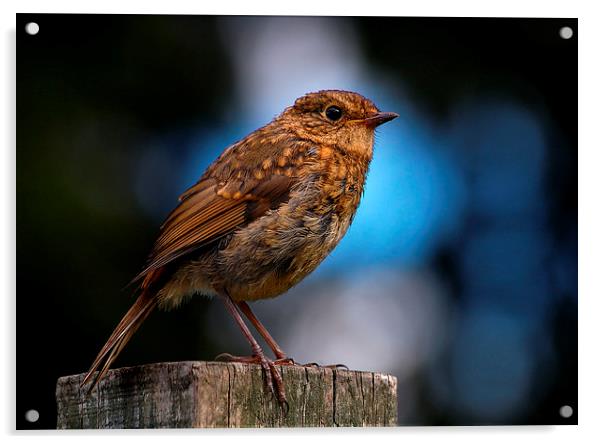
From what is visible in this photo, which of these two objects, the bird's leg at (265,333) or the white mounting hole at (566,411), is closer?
the bird's leg at (265,333)

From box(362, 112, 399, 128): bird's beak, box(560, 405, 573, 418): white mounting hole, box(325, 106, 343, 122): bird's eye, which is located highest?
box(325, 106, 343, 122): bird's eye

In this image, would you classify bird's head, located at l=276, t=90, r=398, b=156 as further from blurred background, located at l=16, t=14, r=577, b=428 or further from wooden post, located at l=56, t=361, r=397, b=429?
wooden post, located at l=56, t=361, r=397, b=429

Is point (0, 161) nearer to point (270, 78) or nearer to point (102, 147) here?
point (102, 147)

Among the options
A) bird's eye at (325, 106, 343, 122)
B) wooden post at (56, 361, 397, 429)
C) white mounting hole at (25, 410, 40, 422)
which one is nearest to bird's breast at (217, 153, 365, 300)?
bird's eye at (325, 106, 343, 122)

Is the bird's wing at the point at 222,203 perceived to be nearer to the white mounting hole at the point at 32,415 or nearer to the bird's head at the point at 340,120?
the bird's head at the point at 340,120

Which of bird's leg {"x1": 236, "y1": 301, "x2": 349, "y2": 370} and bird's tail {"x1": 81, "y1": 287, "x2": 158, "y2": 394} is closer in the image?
bird's tail {"x1": 81, "y1": 287, "x2": 158, "y2": 394}

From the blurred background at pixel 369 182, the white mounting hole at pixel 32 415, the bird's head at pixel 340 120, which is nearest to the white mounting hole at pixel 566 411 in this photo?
the blurred background at pixel 369 182
